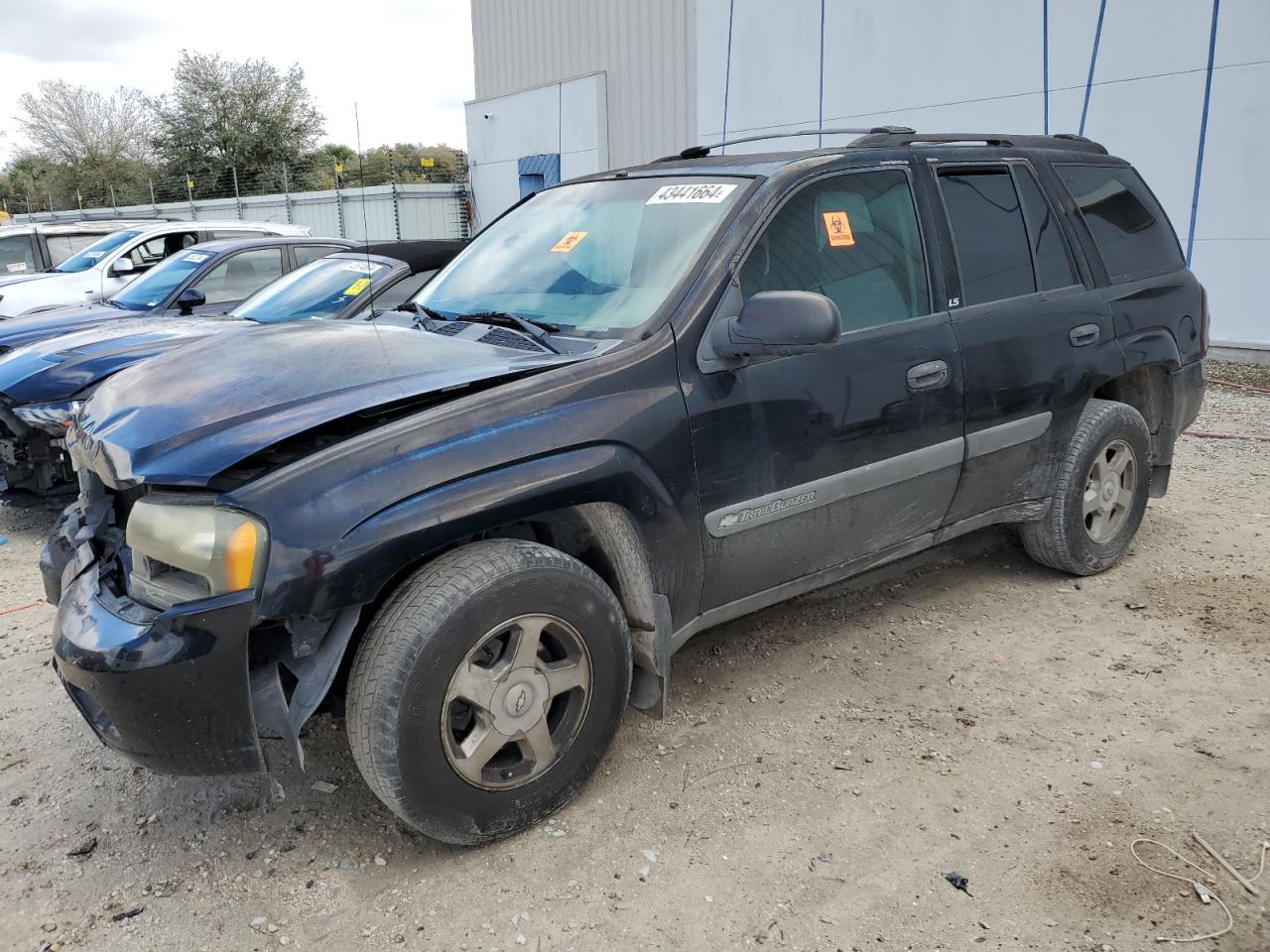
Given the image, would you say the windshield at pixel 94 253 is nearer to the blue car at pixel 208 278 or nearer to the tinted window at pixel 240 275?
the blue car at pixel 208 278

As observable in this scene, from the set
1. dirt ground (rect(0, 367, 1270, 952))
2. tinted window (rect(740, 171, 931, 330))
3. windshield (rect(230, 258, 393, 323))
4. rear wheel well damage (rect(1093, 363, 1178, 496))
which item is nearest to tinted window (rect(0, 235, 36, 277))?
windshield (rect(230, 258, 393, 323))

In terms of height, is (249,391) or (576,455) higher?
(249,391)

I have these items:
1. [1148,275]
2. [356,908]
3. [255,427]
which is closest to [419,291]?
[255,427]

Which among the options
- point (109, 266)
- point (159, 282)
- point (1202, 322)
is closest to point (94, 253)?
point (109, 266)

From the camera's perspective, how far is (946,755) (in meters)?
3.12

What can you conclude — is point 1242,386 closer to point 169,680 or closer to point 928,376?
point 928,376

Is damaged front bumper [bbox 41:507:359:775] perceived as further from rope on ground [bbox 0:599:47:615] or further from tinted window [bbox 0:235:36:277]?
tinted window [bbox 0:235:36:277]

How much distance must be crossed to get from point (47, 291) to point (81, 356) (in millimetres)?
5747

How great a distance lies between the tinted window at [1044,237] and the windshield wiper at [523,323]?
6.97 ft

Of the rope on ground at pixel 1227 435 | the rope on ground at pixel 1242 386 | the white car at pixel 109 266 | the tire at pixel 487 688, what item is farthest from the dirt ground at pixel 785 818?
the white car at pixel 109 266

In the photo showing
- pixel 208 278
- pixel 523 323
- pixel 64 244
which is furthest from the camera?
pixel 64 244

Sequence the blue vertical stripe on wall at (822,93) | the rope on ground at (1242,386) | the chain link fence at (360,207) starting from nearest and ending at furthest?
the rope on ground at (1242,386), the blue vertical stripe on wall at (822,93), the chain link fence at (360,207)

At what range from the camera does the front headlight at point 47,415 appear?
17.0ft

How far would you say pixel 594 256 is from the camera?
3.42m
